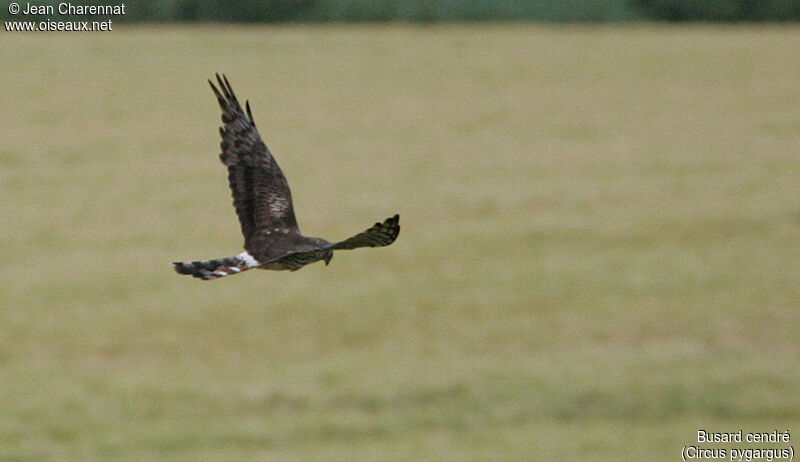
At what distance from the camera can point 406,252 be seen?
123 feet

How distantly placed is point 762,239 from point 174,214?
19.6 meters

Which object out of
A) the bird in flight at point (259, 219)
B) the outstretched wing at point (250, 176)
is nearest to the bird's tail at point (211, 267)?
the bird in flight at point (259, 219)

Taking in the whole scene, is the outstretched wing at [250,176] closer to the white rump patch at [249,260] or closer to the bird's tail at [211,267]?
the white rump patch at [249,260]

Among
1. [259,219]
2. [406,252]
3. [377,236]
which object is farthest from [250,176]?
[406,252]

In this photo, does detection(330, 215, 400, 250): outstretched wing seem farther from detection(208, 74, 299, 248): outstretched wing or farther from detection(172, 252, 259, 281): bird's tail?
detection(208, 74, 299, 248): outstretched wing

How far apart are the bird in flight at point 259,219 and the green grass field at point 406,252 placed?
58.7 ft

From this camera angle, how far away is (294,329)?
30.5 m

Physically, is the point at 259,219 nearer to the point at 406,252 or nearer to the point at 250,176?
the point at 250,176

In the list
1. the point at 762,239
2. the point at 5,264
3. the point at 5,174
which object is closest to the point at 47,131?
the point at 5,174

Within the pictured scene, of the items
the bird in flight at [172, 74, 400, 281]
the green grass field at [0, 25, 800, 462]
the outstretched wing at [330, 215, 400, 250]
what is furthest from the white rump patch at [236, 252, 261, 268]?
the green grass field at [0, 25, 800, 462]

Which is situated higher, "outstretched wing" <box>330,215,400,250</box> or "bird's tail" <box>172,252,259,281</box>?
"outstretched wing" <box>330,215,400,250</box>

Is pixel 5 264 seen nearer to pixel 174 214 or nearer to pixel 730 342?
pixel 174 214

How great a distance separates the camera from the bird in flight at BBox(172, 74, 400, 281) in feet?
10.1

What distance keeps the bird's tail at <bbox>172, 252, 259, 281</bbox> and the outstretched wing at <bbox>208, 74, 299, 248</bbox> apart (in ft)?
1.81
